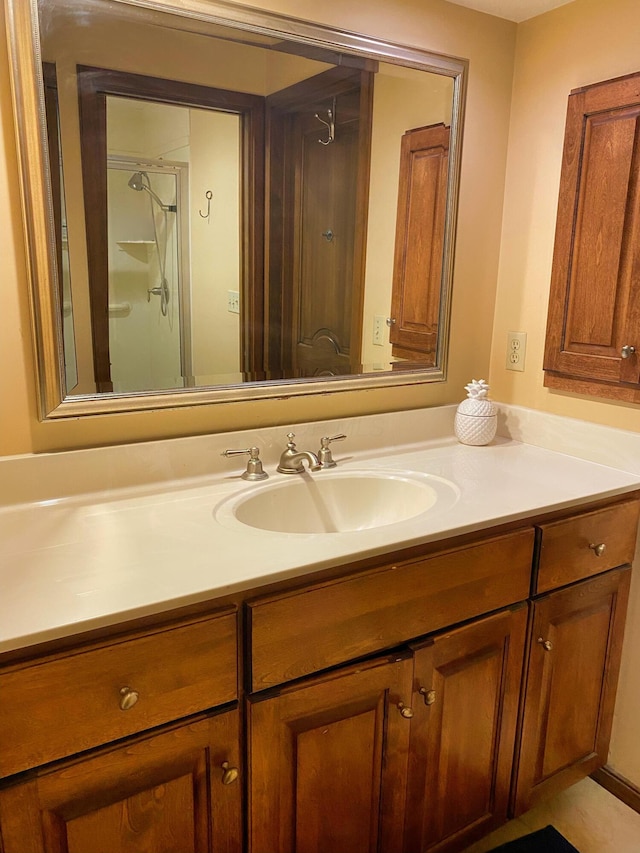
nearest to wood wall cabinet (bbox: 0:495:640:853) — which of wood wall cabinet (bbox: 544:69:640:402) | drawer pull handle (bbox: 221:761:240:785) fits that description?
drawer pull handle (bbox: 221:761:240:785)

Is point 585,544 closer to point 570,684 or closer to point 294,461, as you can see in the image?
point 570,684

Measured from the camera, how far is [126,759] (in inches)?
38.7

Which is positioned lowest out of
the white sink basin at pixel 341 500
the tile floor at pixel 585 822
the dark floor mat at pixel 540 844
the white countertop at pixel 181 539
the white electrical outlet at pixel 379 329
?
the tile floor at pixel 585 822

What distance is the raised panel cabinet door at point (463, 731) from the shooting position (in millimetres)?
1322

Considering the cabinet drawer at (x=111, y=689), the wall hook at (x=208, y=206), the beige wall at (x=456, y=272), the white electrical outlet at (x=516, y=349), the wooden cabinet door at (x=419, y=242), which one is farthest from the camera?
the white electrical outlet at (x=516, y=349)

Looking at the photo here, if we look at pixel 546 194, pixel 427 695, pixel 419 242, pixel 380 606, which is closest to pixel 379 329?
pixel 419 242

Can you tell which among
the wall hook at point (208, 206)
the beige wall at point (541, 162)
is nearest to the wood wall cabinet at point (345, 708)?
the beige wall at point (541, 162)

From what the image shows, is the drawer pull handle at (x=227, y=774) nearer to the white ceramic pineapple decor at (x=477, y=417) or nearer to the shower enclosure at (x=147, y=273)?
the shower enclosure at (x=147, y=273)

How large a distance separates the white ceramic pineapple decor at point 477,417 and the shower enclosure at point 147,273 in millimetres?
796

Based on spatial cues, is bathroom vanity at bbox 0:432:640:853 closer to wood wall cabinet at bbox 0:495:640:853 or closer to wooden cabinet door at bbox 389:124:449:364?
wood wall cabinet at bbox 0:495:640:853

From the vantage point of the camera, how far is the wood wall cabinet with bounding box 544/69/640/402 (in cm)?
155

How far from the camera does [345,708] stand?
47.3 inches

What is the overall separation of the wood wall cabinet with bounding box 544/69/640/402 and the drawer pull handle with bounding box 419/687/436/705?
2.86ft

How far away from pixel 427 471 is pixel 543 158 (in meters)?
0.92
